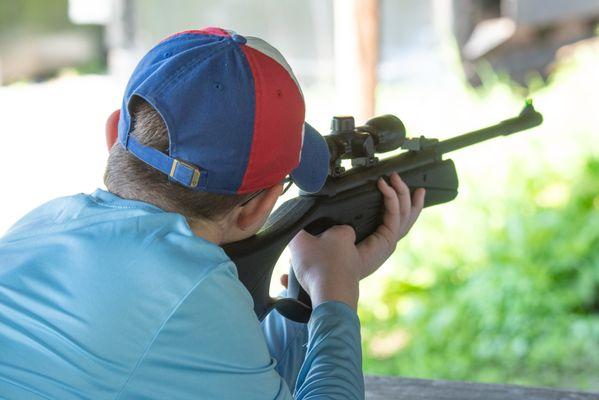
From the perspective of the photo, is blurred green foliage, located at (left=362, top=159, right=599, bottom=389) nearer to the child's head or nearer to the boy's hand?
the boy's hand

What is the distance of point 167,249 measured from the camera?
116 cm

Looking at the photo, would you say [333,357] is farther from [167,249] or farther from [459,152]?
[459,152]

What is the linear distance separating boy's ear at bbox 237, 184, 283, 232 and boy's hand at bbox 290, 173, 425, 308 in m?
0.22

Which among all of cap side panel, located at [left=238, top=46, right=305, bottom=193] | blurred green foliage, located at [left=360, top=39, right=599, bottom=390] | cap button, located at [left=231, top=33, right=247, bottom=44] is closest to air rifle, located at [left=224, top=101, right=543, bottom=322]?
cap side panel, located at [left=238, top=46, right=305, bottom=193]

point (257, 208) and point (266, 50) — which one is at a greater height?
point (266, 50)

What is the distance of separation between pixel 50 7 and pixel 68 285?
440 inches

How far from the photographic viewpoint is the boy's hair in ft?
4.02

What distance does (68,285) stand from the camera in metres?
1.16

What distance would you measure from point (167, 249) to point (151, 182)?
0.12 meters

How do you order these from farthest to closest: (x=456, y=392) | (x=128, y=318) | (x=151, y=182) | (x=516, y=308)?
(x=516, y=308) → (x=456, y=392) → (x=151, y=182) → (x=128, y=318)

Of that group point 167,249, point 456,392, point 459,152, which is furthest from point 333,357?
point 459,152

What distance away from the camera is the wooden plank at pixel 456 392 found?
188 cm

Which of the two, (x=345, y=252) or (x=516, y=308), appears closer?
(x=345, y=252)

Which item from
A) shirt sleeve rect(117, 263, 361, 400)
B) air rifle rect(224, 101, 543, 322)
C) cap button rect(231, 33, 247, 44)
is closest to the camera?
shirt sleeve rect(117, 263, 361, 400)
